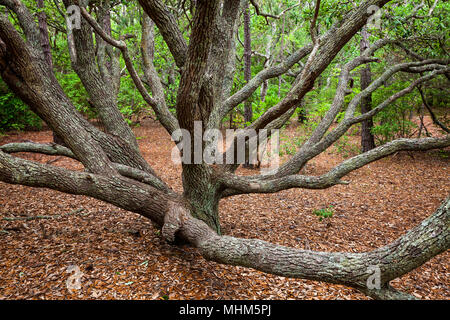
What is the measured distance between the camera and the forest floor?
303cm

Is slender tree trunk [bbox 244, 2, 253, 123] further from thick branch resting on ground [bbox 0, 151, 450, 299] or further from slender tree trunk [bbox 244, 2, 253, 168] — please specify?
thick branch resting on ground [bbox 0, 151, 450, 299]

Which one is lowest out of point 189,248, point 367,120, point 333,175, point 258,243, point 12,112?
point 189,248

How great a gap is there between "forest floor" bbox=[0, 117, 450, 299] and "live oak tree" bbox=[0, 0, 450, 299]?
505mm

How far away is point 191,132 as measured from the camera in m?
3.06

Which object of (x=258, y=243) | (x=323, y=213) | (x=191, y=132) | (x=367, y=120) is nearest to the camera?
(x=258, y=243)

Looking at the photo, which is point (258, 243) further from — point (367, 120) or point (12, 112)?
point (12, 112)

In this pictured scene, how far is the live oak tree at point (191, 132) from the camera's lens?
2244mm

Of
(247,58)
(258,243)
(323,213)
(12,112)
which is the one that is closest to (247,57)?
(247,58)

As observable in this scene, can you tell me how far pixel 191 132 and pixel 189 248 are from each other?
6.04 feet

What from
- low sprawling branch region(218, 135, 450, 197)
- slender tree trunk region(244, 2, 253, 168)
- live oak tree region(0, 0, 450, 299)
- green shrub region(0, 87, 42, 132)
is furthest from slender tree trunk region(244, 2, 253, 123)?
green shrub region(0, 87, 42, 132)

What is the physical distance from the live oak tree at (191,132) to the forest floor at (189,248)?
50 centimetres

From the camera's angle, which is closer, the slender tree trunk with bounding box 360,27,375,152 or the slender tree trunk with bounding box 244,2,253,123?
the slender tree trunk with bounding box 244,2,253,123

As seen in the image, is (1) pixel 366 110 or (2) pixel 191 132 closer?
(2) pixel 191 132
